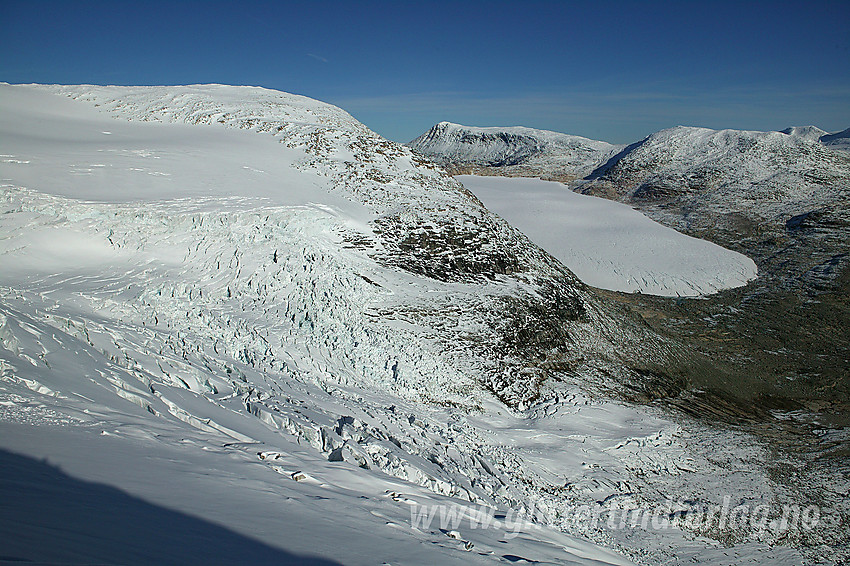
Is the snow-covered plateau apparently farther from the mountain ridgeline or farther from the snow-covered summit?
the snow-covered summit

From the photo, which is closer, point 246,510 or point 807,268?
point 246,510

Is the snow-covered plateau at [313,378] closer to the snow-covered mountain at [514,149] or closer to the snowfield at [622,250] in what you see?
the snowfield at [622,250]

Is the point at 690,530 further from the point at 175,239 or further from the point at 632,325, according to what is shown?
the point at 175,239

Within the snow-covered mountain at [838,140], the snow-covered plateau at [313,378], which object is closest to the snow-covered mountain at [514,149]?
the snow-covered mountain at [838,140]

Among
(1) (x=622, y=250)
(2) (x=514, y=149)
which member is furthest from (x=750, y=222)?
(2) (x=514, y=149)

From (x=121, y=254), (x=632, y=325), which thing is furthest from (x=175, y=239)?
(x=632, y=325)
